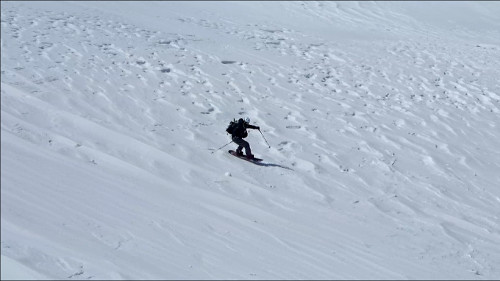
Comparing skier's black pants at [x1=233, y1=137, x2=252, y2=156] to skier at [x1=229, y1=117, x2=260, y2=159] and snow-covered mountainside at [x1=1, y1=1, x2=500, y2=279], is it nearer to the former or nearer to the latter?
skier at [x1=229, y1=117, x2=260, y2=159]

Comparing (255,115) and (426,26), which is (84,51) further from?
(426,26)

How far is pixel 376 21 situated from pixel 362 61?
7345 millimetres

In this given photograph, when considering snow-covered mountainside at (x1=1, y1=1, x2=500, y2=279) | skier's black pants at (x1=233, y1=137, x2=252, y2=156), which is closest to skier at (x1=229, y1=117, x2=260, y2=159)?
skier's black pants at (x1=233, y1=137, x2=252, y2=156)

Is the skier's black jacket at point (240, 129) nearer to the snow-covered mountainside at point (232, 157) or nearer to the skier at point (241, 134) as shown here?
the skier at point (241, 134)

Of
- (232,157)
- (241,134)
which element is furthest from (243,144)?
(232,157)

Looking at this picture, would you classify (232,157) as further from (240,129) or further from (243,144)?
(240,129)

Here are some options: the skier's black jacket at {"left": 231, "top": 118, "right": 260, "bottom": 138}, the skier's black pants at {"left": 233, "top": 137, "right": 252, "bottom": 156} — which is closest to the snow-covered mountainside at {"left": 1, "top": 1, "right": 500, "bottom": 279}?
the skier's black pants at {"left": 233, "top": 137, "right": 252, "bottom": 156}

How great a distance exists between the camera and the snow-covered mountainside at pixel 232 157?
6906 mm

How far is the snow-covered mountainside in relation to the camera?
6.91m

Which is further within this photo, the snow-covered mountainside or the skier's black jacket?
the skier's black jacket

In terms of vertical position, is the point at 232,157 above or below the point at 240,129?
below

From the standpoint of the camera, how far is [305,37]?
63.7 feet

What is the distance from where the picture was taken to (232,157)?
993cm

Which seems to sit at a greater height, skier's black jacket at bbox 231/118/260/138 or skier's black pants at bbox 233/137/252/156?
skier's black jacket at bbox 231/118/260/138
